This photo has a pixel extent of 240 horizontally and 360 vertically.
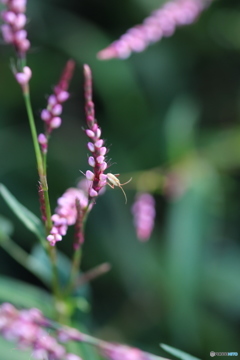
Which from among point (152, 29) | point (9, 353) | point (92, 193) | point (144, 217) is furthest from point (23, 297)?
point (152, 29)

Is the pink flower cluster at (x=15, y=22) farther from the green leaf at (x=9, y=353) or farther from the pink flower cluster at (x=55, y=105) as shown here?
the green leaf at (x=9, y=353)

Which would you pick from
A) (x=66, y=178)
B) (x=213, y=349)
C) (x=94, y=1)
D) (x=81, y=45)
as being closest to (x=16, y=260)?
(x=66, y=178)

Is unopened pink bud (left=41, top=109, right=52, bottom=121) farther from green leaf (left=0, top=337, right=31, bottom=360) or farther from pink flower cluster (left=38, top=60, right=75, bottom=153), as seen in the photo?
green leaf (left=0, top=337, right=31, bottom=360)

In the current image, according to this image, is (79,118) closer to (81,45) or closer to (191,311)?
(81,45)

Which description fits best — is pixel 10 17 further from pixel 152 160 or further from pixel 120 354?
pixel 152 160

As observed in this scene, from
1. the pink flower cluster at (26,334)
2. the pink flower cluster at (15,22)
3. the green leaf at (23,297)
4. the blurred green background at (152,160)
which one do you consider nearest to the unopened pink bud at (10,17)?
the pink flower cluster at (15,22)

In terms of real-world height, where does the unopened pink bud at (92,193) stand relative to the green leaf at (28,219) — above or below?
below

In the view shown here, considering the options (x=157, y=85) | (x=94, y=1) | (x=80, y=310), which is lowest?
(x=80, y=310)
